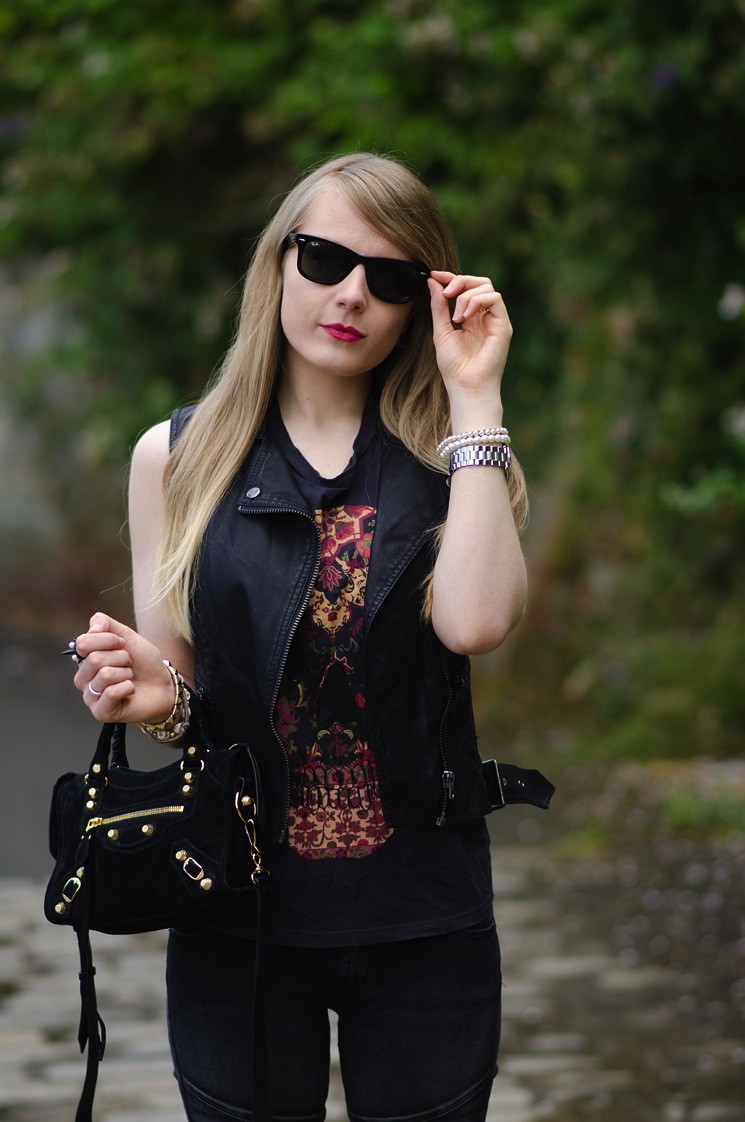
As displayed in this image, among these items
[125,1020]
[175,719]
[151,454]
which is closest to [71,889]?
[175,719]

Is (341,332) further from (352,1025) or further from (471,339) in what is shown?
(352,1025)

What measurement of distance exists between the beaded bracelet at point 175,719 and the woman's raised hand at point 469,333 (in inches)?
21.2

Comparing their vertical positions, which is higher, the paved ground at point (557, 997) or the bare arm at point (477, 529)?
the bare arm at point (477, 529)

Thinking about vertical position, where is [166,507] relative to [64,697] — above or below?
above

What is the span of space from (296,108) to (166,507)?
5.57m

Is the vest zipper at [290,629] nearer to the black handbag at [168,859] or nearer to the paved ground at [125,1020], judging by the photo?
the black handbag at [168,859]

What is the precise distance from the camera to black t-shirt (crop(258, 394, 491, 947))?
2.09 meters

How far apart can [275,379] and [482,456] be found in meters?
0.36

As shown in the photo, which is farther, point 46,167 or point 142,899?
point 46,167

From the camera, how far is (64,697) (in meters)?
9.10

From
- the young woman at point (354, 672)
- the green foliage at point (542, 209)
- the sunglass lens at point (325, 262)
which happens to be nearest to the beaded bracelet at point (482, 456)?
the young woman at point (354, 672)

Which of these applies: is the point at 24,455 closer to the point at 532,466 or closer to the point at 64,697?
the point at 64,697

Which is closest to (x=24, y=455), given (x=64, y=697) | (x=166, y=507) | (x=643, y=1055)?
(x=64, y=697)

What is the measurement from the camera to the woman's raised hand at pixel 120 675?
6.72 feet
